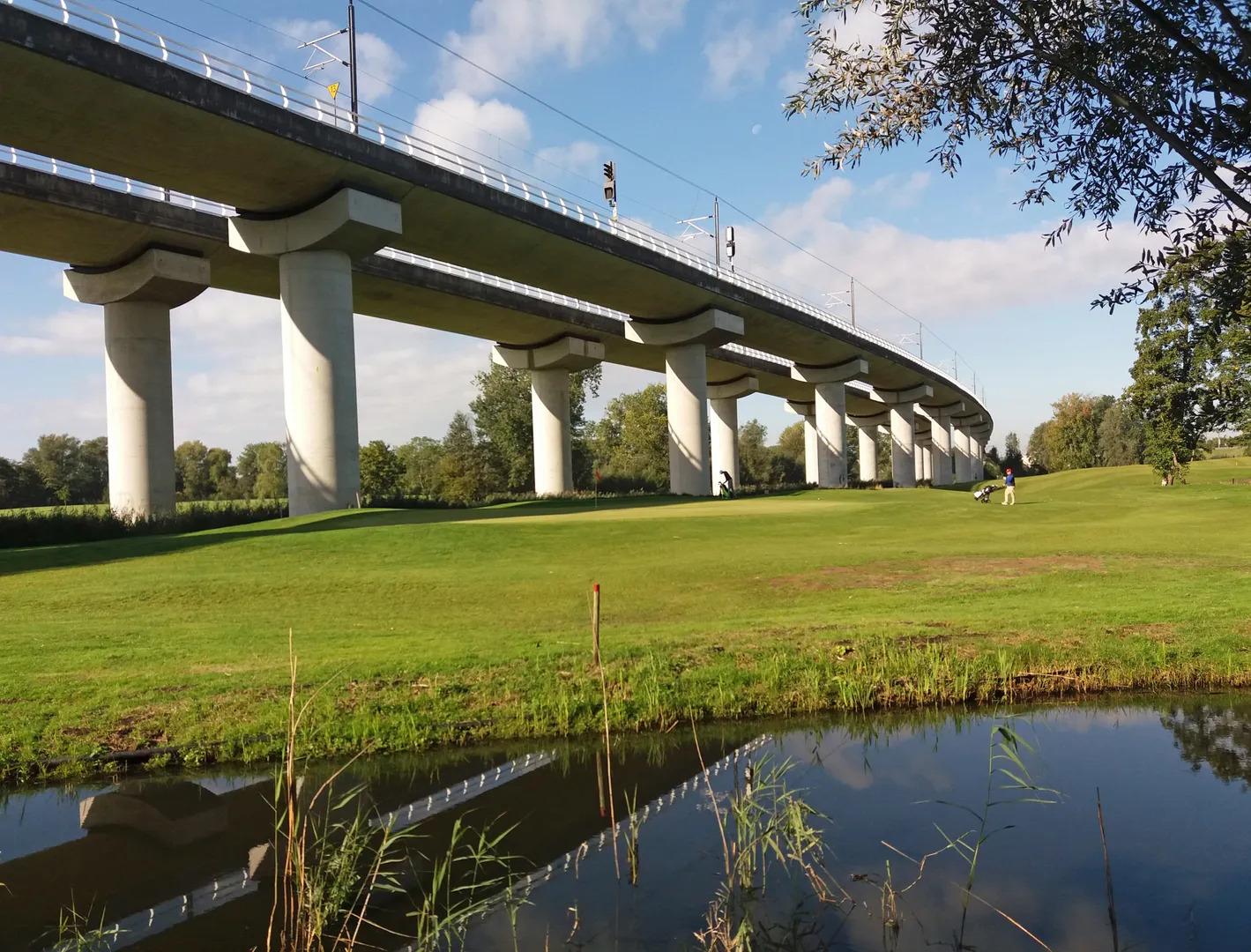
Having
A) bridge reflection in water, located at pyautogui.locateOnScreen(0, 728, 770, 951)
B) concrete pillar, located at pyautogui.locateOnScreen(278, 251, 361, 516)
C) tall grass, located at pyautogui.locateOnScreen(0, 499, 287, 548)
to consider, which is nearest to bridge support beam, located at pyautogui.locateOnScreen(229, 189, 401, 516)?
concrete pillar, located at pyautogui.locateOnScreen(278, 251, 361, 516)

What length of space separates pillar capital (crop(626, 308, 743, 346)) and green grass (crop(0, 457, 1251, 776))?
24740mm

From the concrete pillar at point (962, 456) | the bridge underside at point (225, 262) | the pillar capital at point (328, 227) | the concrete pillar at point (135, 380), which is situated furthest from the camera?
the concrete pillar at point (962, 456)

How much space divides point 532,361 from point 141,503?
89.0ft

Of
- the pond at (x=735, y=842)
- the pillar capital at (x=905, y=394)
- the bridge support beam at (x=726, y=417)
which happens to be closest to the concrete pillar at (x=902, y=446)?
the pillar capital at (x=905, y=394)

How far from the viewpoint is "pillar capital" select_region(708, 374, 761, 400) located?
77062 millimetres

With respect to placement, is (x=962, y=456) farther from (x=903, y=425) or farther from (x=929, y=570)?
(x=929, y=570)

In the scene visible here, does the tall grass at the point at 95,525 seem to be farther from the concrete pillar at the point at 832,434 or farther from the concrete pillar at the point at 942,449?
the concrete pillar at the point at 942,449

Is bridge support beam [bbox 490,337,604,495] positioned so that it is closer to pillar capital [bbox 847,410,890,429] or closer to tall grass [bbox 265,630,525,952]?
tall grass [bbox 265,630,525,952]

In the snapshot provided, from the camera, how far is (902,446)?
94062 mm

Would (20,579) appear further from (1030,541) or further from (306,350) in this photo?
(1030,541)

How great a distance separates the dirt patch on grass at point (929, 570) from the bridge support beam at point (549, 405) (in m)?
38.7

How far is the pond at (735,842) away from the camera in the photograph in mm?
5941

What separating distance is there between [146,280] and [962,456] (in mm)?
121827

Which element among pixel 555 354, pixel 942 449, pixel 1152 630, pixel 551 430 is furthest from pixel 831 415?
pixel 1152 630
